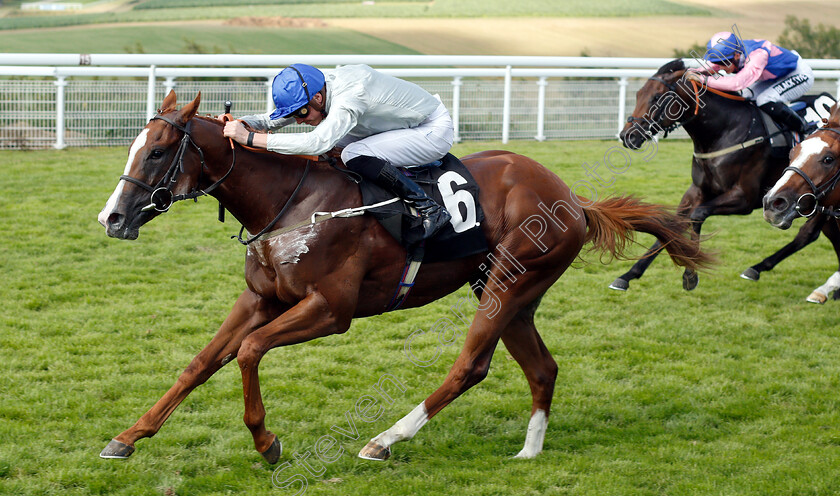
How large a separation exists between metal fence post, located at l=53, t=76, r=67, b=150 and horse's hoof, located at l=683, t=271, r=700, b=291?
7060 mm

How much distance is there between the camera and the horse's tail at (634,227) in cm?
425

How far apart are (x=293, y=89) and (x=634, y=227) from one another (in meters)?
1.91

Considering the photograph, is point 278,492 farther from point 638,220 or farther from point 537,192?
point 638,220

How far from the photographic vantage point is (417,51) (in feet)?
98.2

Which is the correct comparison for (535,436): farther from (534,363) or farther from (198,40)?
(198,40)

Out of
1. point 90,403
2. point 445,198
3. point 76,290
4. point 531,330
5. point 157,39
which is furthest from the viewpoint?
point 157,39

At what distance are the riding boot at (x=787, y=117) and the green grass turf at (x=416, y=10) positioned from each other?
102 feet

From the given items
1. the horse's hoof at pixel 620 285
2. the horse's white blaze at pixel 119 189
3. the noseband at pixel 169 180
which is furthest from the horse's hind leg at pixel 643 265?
the horse's white blaze at pixel 119 189

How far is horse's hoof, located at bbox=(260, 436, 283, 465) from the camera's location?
3.69m

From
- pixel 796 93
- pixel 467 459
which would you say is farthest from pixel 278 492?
pixel 796 93

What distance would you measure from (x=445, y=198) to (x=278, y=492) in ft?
4.69

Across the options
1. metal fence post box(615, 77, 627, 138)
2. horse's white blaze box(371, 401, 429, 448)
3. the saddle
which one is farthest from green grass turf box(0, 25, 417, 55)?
horse's white blaze box(371, 401, 429, 448)

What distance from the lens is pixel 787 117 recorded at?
648 cm

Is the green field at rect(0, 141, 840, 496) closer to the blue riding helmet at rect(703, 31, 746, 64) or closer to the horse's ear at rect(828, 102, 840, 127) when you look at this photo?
the horse's ear at rect(828, 102, 840, 127)
